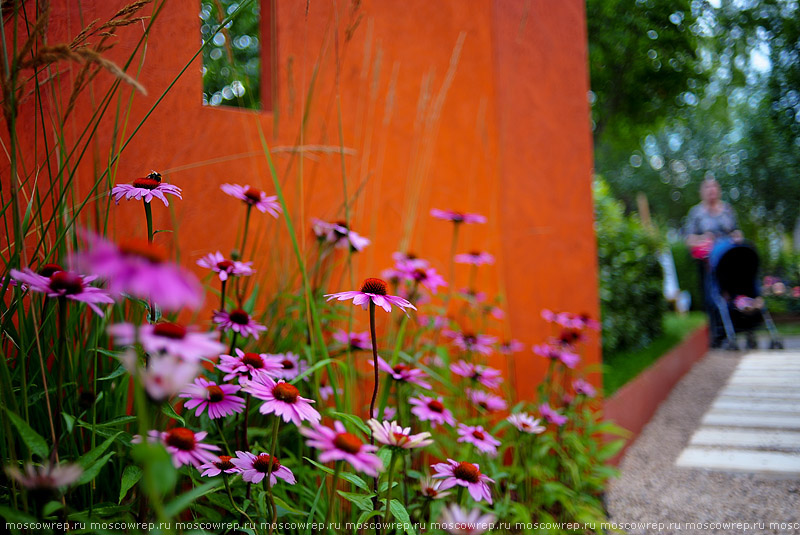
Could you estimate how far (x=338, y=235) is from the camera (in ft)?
4.33

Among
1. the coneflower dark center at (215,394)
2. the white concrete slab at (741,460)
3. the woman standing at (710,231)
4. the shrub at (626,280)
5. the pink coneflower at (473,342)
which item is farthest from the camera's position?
the woman standing at (710,231)

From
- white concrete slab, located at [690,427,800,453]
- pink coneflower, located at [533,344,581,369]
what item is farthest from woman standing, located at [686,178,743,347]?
pink coneflower, located at [533,344,581,369]

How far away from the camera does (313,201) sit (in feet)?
5.08

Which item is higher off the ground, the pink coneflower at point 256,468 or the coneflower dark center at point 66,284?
the coneflower dark center at point 66,284

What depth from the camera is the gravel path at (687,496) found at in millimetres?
1691

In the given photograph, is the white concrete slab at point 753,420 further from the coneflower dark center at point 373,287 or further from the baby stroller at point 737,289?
the coneflower dark center at point 373,287

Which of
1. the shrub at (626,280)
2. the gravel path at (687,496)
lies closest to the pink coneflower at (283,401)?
the gravel path at (687,496)

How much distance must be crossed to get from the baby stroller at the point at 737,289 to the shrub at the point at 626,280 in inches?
16.8

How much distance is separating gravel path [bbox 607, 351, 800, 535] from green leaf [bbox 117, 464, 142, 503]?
4.96ft

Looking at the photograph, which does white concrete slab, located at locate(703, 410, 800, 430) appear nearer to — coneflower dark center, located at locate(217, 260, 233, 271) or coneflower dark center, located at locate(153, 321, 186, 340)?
coneflower dark center, located at locate(217, 260, 233, 271)

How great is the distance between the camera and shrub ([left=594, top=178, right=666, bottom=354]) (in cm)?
357

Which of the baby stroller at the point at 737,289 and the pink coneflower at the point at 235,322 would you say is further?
the baby stroller at the point at 737,289

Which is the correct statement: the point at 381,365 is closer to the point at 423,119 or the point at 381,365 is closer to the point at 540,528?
the point at 540,528

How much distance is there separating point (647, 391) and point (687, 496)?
3.53 ft
